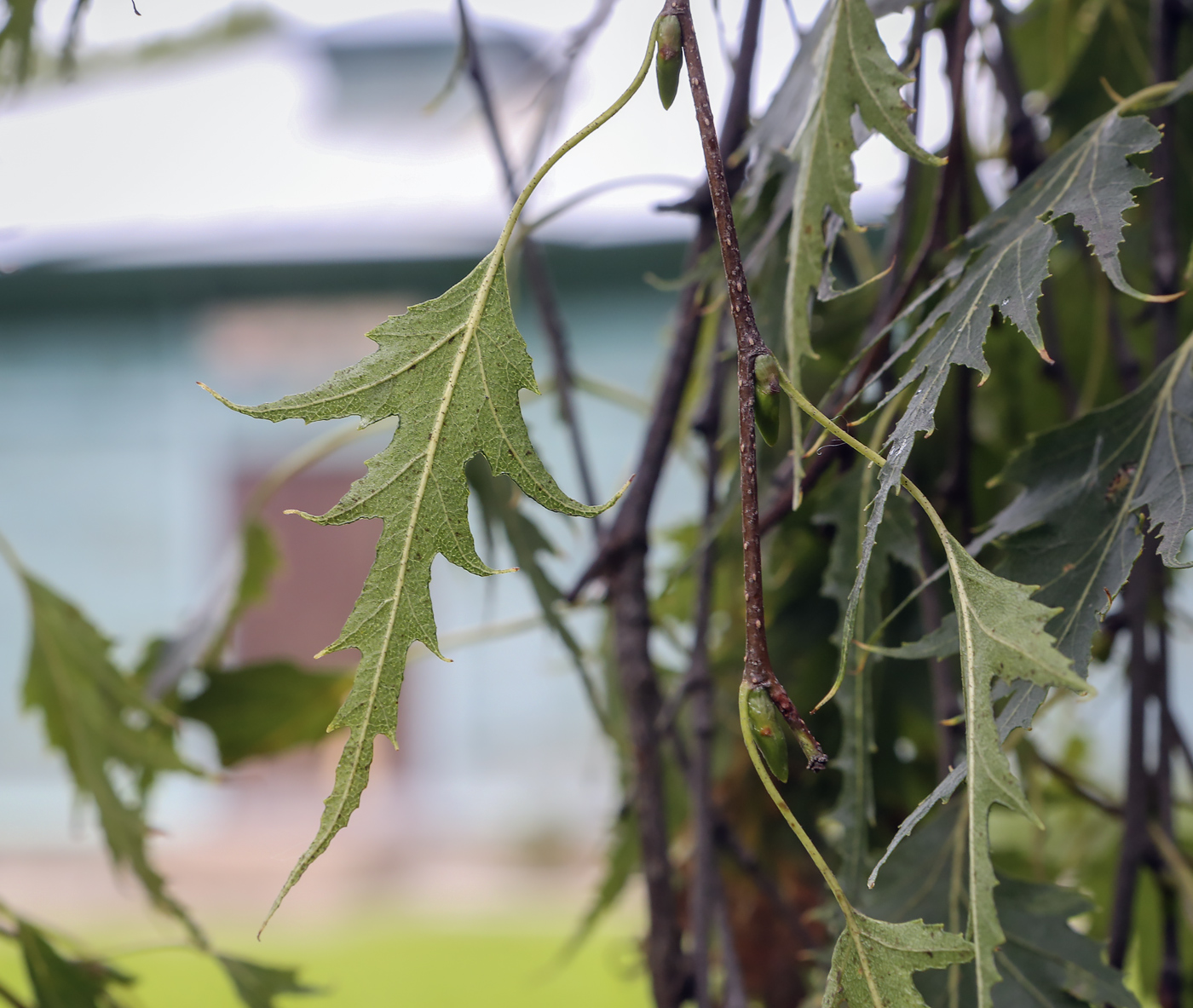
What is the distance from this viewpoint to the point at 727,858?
0.28m

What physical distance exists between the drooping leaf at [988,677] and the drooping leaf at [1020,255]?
1cm

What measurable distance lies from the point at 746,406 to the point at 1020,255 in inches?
2.4

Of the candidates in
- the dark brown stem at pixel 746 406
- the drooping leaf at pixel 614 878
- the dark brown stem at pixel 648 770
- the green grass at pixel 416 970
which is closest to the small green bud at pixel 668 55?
the dark brown stem at pixel 746 406

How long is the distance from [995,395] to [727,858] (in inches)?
5.7

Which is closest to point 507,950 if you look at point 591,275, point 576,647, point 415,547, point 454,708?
point 454,708

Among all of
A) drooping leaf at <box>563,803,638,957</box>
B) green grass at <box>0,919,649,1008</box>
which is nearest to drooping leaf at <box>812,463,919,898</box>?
drooping leaf at <box>563,803,638,957</box>

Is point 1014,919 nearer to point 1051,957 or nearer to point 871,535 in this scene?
point 1051,957

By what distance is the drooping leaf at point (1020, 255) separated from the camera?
129 mm

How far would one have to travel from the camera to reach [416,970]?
130 cm

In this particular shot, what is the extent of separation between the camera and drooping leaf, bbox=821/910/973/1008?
0.38 feet

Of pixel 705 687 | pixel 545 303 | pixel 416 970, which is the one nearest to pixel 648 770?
pixel 705 687

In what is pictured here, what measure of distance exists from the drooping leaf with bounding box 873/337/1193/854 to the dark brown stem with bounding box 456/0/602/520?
0.10 m

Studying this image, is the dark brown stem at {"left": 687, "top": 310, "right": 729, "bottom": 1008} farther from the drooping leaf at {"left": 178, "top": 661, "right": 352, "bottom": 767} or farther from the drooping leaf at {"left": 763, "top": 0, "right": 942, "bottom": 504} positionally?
the drooping leaf at {"left": 178, "top": 661, "right": 352, "bottom": 767}

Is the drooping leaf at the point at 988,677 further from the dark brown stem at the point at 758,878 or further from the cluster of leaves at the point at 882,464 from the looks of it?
the dark brown stem at the point at 758,878
